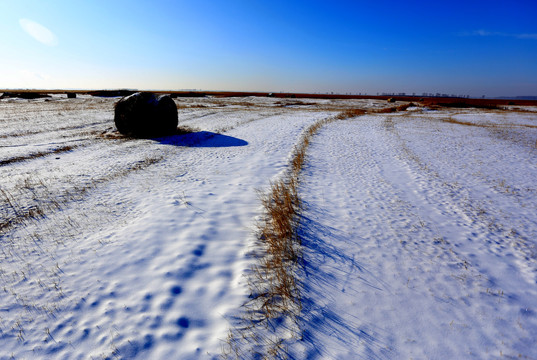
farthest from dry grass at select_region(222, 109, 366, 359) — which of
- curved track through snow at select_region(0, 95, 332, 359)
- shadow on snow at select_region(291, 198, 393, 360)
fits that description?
curved track through snow at select_region(0, 95, 332, 359)

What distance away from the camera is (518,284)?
4375mm

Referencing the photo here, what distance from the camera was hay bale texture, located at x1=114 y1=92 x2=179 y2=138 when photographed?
15836 millimetres

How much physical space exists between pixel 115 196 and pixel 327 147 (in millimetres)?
10742

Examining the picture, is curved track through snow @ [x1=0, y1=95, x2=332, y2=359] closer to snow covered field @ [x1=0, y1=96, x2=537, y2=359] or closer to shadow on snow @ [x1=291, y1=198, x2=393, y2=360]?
snow covered field @ [x1=0, y1=96, x2=537, y2=359]

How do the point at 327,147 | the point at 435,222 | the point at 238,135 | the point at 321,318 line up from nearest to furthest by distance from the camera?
the point at 321,318 → the point at 435,222 → the point at 327,147 → the point at 238,135

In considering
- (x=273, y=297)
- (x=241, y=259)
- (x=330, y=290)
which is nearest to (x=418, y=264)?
(x=330, y=290)

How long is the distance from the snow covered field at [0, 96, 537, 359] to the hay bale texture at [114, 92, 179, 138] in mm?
5926

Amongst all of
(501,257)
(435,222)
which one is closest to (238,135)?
(435,222)

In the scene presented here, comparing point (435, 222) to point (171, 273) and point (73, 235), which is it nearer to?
point (171, 273)

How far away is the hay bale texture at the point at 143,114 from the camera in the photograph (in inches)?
623

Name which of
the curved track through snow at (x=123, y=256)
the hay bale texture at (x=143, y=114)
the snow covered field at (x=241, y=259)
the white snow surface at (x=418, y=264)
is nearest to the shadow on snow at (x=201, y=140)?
the hay bale texture at (x=143, y=114)

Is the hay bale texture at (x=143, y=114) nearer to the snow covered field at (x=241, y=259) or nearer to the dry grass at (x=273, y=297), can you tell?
the snow covered field at (x=241, y=259)

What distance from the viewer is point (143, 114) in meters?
15.8

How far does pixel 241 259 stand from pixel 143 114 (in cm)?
1421
